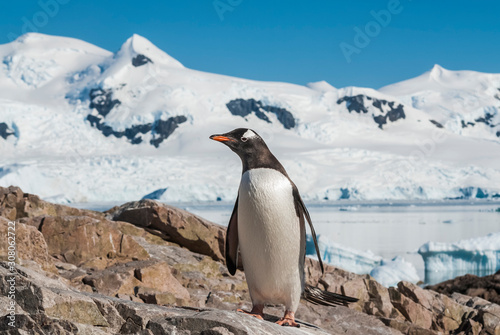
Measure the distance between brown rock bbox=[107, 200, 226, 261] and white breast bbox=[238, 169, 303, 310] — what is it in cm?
350

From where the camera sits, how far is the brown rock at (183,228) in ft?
24.3

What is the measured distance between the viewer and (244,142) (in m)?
3.85

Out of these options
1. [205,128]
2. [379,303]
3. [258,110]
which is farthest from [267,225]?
[258,110]

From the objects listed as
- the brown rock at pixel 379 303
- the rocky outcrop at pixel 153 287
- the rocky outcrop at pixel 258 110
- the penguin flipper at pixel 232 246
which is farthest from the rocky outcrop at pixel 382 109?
the penguin flipper at pixel 232 246

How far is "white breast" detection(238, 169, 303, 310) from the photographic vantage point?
3811mm

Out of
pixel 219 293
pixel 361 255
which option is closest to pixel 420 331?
pixel 219 293

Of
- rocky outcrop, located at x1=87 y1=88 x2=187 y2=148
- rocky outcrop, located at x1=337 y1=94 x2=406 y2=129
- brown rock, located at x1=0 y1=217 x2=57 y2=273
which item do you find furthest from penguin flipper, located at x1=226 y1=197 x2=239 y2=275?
rocky outcrop, located at x1=337 y1=94 x2=406 y2=129

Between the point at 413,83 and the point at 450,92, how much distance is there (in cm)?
2344

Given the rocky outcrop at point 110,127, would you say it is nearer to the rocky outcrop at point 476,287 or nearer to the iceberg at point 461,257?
the iceberg at point 461,257

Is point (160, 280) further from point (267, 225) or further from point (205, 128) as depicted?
point (205, 128)

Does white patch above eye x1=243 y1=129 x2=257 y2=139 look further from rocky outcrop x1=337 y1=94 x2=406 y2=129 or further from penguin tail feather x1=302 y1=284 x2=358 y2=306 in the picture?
rocky outcrop x1=337 y1=94 x2=406 y2=129

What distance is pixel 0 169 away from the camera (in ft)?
210

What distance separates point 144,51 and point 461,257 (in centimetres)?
12824

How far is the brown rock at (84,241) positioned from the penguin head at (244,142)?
114 inches
